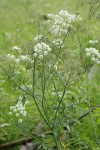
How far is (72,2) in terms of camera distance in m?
11.3

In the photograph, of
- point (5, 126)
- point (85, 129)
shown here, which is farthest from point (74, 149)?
A: point (5, 126)

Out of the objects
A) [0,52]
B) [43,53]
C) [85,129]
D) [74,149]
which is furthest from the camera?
[85,129]

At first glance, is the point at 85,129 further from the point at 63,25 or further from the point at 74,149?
the point at 63,25

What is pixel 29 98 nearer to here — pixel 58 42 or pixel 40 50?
pixel 58 42

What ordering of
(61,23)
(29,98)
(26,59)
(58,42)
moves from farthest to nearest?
(29,98), (58,42), (61,23), (26,59)

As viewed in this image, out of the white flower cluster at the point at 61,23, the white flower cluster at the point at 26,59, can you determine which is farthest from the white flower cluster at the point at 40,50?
the white flower cluster at the point at 61,23

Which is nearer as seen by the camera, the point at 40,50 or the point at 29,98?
the point at 40,50

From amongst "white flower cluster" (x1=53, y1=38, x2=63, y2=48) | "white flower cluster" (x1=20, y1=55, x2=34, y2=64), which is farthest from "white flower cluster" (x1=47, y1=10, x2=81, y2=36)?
"white flower cluster" (x1=20, y1=55, x2=34, y2=64)

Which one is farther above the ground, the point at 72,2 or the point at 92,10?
the point at 72,2

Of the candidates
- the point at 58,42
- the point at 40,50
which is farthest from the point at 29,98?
the point at 40,50

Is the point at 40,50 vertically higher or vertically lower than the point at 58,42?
lower

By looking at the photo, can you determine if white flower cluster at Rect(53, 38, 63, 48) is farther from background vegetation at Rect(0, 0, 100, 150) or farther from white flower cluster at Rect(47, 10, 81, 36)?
background vegetation at Rect(0, 0, 100, 150)

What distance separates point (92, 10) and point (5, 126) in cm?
186

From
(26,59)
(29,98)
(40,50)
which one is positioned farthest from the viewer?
(29,98)
